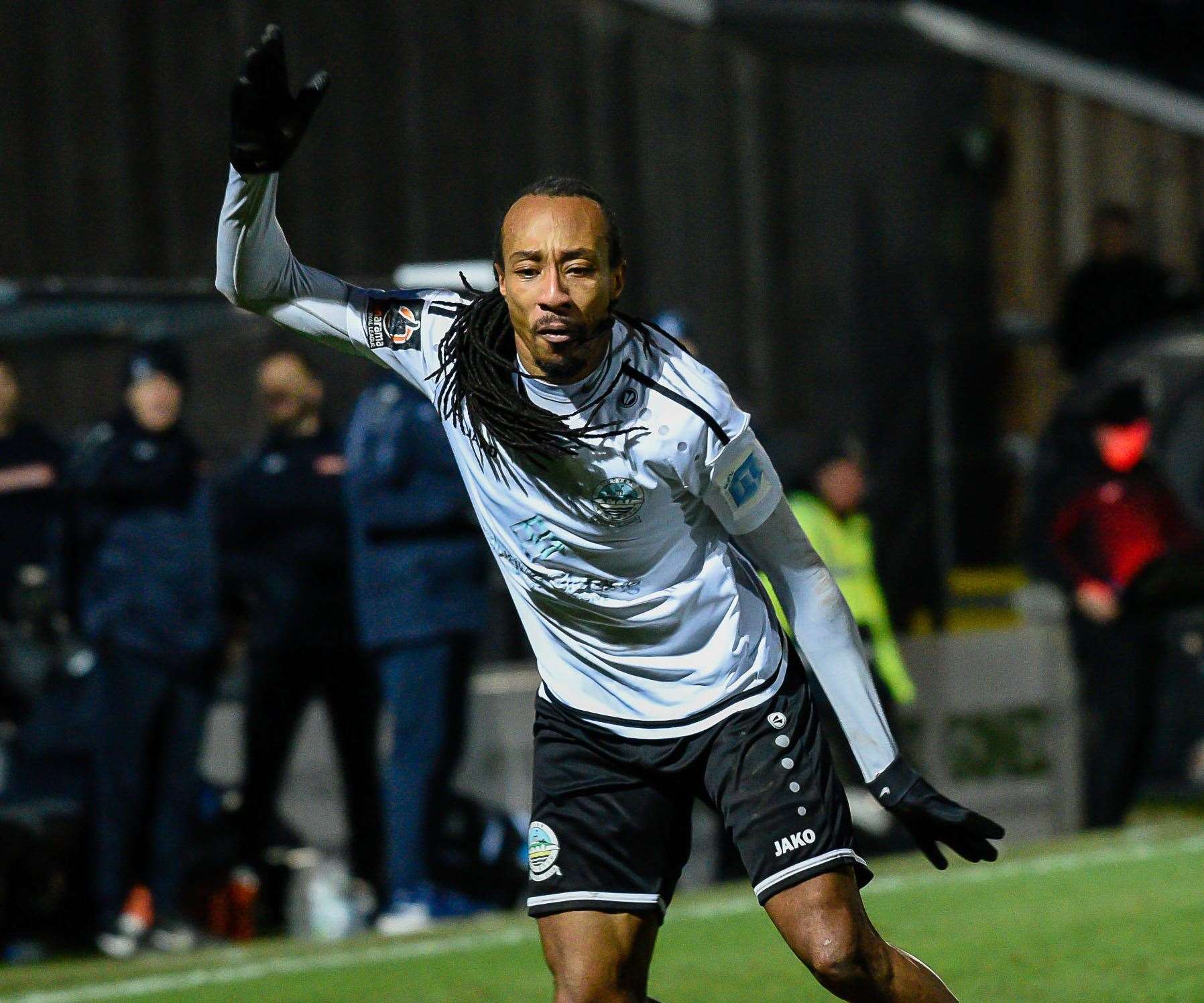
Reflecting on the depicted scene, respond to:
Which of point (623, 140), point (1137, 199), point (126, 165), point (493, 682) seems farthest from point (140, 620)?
point (1137, 199)

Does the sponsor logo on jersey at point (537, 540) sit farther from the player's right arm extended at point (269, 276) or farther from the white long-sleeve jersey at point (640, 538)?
the player's right arm extended at point (269, 276)

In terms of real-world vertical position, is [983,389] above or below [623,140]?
below

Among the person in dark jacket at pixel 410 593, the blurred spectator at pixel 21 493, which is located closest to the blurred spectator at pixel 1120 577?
the person in dark jacket at pixel 410 593

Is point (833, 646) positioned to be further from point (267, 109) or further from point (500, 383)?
point (267, 109)

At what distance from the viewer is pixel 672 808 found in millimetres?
4270

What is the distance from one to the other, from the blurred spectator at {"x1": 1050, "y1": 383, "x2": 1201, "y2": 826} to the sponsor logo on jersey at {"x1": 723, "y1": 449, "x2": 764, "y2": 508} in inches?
237

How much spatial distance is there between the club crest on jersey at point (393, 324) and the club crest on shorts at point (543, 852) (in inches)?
38.1

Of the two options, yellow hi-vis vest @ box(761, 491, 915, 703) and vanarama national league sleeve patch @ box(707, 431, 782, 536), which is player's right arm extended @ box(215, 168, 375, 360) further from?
yellow hi-vis vest @ box(761, 491, 915, 703)

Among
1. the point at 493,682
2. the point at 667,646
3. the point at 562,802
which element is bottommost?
the point at 493,682

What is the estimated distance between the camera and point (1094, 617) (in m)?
9.91

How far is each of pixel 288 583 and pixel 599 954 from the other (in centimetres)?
429

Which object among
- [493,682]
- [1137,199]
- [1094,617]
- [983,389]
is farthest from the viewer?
[1137,199]

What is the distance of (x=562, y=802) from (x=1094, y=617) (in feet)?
20.0

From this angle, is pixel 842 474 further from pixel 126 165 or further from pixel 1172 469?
pixel 126 165
